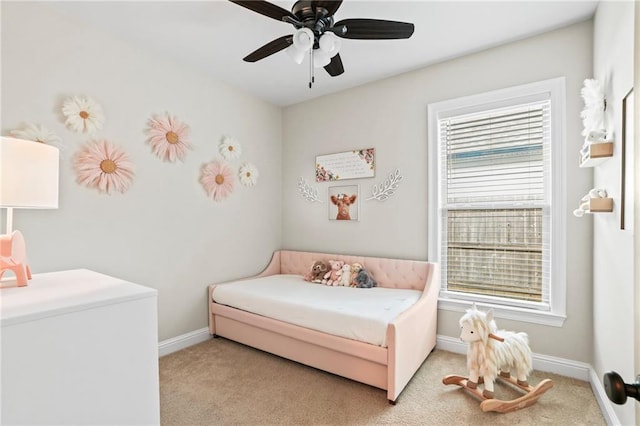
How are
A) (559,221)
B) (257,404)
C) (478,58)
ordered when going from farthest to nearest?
1. (478,58)
2. (559,221)
3. (257,404)

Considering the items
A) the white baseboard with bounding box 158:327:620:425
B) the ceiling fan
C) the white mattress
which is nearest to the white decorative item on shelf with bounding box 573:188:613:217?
the white baseboard with bounding box 158:327:620:425

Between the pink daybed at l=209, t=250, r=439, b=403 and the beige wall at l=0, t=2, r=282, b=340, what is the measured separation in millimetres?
415

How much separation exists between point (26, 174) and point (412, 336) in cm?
237

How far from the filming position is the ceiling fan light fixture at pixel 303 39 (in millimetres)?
1711

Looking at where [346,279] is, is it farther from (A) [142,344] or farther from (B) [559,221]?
(A) [142,344]

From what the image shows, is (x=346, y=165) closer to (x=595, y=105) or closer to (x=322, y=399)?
(x=595, y=105)

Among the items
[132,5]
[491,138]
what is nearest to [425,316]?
[491,138]

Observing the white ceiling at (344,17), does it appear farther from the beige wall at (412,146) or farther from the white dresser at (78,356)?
the white dresser at (78,356)

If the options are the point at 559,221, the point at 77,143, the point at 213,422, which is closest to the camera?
the point at 213,422

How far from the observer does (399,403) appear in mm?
2002

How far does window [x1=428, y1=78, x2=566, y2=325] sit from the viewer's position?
2408 mm

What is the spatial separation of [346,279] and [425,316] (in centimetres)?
90

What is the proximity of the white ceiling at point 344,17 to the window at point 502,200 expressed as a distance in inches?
18.3

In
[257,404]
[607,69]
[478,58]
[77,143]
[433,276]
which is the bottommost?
[257,404]
